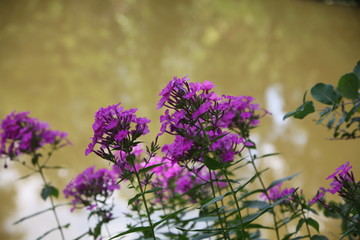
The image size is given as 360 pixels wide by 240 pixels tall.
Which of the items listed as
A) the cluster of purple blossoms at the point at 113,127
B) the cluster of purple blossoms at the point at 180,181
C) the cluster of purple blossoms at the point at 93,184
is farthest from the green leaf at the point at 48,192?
the cluster of purple blossoms at the point at 113,127

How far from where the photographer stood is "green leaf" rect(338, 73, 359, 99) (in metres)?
0.71

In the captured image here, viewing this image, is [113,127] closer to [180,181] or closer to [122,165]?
[122,165]

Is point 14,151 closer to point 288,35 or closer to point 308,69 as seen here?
point 308,69

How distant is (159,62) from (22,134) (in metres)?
3.50

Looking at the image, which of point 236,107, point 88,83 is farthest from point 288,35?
point 236,107

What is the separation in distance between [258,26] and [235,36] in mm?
324

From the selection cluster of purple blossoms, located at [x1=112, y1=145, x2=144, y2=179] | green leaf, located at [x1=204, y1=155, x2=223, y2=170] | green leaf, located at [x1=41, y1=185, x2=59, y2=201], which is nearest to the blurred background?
green leaf, located at [x1=41, y1=185, x2=59, y2=201]

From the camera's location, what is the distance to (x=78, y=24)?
17.4 ft

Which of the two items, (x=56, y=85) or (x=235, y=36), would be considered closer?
(x=56, y=85)

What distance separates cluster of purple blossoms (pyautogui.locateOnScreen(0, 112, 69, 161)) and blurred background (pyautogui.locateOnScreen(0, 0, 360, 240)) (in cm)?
94

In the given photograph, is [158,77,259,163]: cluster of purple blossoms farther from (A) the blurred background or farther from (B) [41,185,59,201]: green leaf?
(A) the blurred background

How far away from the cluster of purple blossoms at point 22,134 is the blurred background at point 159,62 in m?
0.94

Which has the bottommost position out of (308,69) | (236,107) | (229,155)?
(229,155)

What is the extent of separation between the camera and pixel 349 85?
2.35 ft
